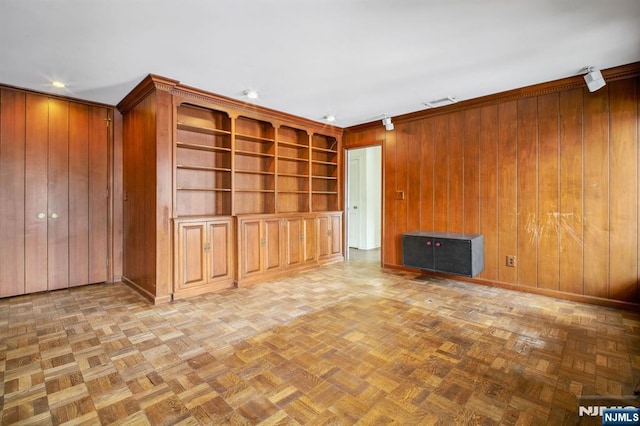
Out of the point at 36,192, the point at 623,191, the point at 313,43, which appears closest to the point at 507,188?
the point at 623,191

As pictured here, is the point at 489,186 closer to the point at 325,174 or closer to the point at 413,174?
the point at 413,174

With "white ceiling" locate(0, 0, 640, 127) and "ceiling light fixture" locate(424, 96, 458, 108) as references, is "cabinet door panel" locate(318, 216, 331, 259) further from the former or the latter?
"ceiling light fixture" locate(424, 96, 458, 108)

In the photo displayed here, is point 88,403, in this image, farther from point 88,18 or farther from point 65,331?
point 88,18

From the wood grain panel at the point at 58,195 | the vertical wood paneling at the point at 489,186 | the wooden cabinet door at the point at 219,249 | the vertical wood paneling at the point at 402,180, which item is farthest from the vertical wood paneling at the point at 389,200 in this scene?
the wood grain panel at the point at 58,195

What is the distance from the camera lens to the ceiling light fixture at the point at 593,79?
10.1ft

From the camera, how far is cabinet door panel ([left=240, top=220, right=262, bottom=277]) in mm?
4176

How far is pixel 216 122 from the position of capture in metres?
4.34

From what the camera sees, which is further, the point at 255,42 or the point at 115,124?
the point at 115,124

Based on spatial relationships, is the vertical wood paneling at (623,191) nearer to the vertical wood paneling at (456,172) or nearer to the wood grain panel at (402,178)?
the vertical wood paneling at (456,172)

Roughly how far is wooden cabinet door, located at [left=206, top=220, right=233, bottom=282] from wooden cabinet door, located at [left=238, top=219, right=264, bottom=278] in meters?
0.16

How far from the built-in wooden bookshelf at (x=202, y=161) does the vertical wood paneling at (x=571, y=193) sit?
4086 mm

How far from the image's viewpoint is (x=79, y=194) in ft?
13.5

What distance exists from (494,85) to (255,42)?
9.11 feet

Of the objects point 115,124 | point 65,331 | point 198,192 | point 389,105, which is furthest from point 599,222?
point 115,124
